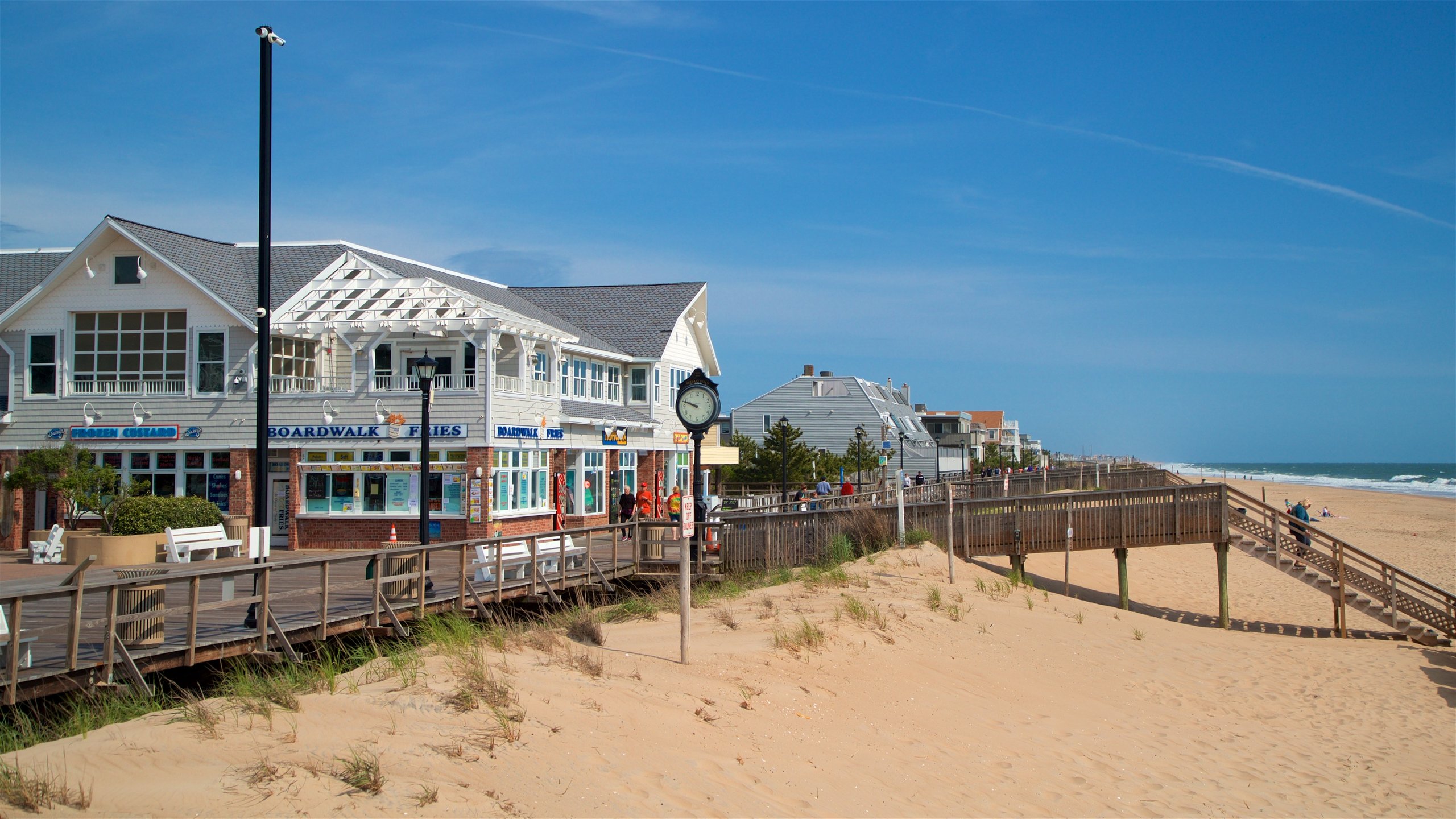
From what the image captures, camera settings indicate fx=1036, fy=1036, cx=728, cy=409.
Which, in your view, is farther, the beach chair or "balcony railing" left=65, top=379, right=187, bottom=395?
"balcony railing" left=65, top=379, right=187, bottom=395

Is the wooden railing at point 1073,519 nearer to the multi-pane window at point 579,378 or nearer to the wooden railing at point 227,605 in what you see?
the wooden railing at point 227,605

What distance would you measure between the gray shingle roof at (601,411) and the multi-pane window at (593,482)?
1267mm

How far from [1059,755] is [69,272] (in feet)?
92.5

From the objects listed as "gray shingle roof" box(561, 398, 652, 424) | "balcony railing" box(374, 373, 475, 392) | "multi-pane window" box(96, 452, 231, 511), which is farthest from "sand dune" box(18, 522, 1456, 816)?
"multi-pane window" box(96, 452, 231, 511)

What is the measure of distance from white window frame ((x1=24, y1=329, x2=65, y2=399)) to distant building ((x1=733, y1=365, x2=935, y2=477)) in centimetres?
4976

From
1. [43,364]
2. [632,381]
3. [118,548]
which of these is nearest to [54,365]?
[43,364]

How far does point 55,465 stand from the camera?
24.8m

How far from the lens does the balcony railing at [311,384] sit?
1073 inches

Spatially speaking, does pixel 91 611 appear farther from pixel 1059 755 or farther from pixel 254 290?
pixel 254 290

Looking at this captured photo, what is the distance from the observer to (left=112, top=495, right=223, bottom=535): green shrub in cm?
2311

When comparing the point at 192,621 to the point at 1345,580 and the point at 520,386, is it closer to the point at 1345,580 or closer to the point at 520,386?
the point at 520,386

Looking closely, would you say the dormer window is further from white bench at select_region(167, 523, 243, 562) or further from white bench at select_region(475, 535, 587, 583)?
white bench at select_region(475, 535, 587, 583)

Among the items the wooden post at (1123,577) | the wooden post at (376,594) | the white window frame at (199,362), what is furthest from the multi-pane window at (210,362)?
the wooden post at (1123,577)

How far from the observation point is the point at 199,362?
90.1ft
